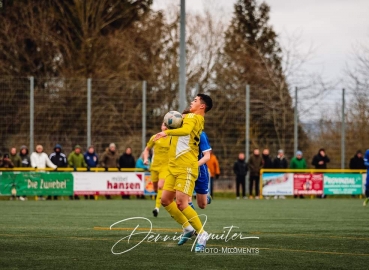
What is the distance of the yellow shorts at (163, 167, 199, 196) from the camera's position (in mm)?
11383

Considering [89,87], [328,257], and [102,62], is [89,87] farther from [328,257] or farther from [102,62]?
[328,257]

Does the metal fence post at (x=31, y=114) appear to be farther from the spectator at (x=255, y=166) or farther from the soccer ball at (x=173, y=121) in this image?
Result: the soccer ball at (x=173, y=121)

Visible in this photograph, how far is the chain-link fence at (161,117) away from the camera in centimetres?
3186

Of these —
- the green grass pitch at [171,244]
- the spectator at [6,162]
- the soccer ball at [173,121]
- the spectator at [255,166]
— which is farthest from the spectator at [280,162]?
the soccer ball at [173,121]

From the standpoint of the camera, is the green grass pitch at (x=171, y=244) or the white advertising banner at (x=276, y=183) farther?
the white advertising banner at (x=276, y=183)

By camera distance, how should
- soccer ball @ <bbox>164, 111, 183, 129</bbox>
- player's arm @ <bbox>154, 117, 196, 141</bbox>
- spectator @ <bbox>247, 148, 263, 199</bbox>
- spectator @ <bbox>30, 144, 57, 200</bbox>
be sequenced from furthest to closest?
spectator @ <bbox>247, 148, 263, 199</bbox>, spectator @ <bbox>30, 144, 57, 200</bbox>, soccer ball @ <bbox>164, 111, 183, 129</bbox>, player's arm @ <bbox>154, 117, 196, 141</bbox>

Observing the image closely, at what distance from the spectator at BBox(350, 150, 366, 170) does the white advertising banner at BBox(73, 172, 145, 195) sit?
8.94m

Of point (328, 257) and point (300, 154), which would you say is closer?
point (328, 257)

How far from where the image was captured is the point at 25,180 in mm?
29516

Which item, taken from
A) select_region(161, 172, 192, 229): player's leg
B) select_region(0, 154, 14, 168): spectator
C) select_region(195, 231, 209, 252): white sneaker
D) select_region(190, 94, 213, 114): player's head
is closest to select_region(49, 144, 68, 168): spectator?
select_region(0, 154, 14, 168): spectator

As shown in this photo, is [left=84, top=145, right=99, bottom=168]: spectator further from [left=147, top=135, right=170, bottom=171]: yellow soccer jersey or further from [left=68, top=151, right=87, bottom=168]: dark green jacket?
[left=147, top=135, right=170, bottom=171]: yellow soccer jersey

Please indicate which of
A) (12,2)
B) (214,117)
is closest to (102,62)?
(12,2)

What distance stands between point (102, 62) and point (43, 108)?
1063 cm

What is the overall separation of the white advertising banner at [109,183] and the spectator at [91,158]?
1.81 ft
